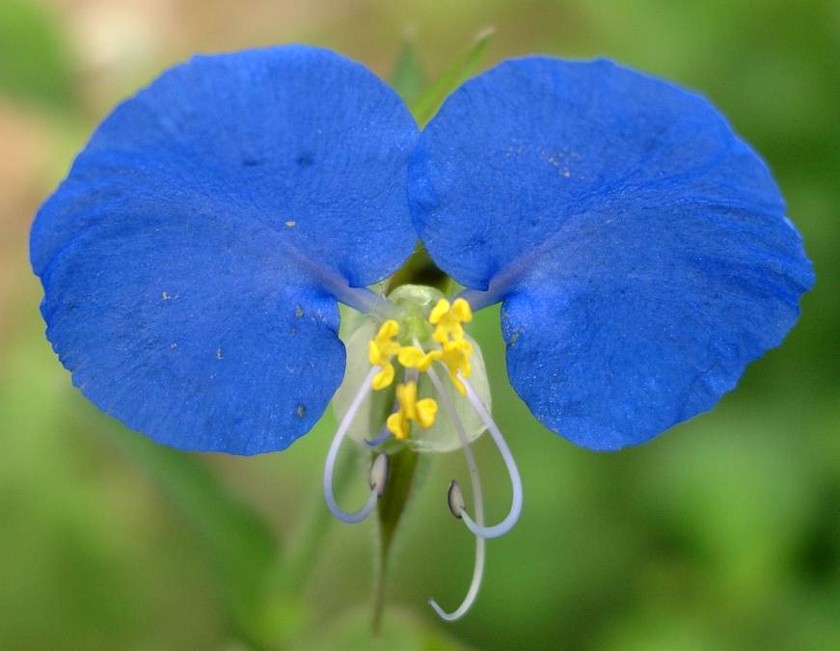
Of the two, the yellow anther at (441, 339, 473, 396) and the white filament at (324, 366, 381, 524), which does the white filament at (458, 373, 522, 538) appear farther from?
the white filament at (324, 366, 381, 524)

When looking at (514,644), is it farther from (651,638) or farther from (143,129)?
(143,129)

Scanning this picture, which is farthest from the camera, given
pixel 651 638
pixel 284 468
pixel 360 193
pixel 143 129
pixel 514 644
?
pixel 284 468

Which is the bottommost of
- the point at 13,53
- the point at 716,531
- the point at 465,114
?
the point at 716,531

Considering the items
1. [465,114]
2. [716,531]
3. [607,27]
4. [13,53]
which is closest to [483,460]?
[716,531]

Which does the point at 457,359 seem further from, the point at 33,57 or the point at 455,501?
the point at 33,57

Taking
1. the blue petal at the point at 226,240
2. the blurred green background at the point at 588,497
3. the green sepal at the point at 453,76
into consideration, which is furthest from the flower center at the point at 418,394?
the blurred green background at the point at 588,497

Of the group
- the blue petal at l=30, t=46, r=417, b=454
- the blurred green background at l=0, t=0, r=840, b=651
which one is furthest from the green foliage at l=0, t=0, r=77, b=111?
the blue petal at l=30, t=46, r=417, b=454

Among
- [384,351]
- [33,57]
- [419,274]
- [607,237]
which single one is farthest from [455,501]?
[33,57]

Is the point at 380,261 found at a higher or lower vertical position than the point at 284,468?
higher
